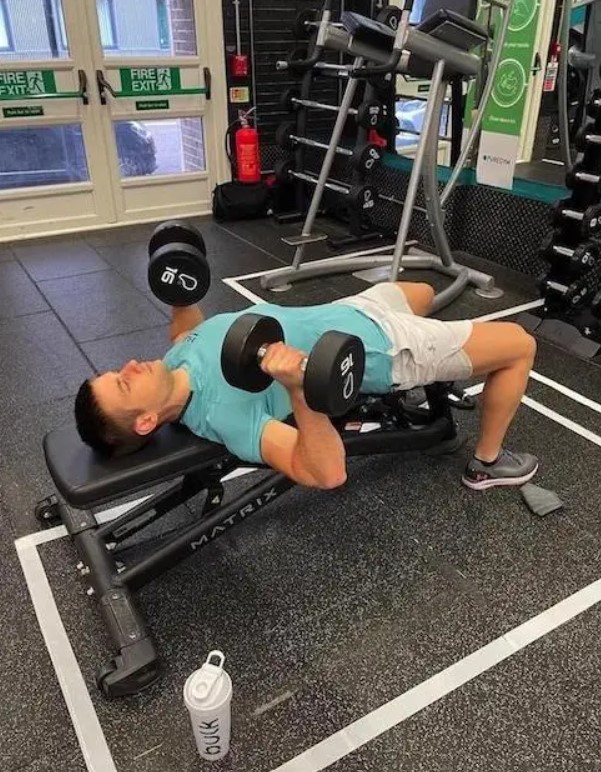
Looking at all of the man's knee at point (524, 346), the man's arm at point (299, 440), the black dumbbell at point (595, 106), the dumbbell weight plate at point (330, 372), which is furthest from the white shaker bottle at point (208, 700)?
the black dumbbell at point (595, 106)

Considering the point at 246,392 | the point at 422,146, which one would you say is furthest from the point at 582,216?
the point at 246,392

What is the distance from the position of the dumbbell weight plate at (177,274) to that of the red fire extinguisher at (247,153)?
333cm

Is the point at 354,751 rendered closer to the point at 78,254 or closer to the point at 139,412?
the point at 139,412

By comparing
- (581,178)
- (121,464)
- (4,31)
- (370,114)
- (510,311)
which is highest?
(4,31)

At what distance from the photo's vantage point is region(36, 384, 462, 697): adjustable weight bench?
152 cm

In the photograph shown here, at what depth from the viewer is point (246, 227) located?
503 cm

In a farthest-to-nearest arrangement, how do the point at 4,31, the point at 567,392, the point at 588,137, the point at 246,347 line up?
the point at 4,31
the point at 588,137
the point at 567,392
the point at 246,347

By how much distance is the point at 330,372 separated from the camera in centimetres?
127

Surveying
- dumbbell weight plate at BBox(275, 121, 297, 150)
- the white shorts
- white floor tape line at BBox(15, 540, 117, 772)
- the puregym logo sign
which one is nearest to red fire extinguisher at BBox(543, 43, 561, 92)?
the puregym logo sign

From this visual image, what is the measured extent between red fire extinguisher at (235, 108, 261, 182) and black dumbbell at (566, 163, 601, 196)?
2.75 metres

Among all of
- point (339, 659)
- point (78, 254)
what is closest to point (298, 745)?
point (339, 659)

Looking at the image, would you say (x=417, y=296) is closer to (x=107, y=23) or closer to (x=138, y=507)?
(x=138, y=507)

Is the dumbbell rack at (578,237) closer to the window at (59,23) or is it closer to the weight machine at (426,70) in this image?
the weight machine at (426,70)

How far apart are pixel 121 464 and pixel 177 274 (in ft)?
2.07
